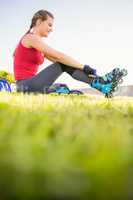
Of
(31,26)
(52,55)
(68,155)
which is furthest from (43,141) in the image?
(31,26)

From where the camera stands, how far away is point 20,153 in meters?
0.42

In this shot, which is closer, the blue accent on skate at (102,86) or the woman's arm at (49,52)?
the woman's arm at (49,52)

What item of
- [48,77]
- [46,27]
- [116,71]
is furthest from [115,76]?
[46,27]

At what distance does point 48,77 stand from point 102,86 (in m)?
0.82

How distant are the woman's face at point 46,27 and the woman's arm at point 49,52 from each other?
1.52 ft

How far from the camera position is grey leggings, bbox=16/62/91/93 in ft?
18.4

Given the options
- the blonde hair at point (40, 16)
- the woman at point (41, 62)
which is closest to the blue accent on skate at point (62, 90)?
the woman at point (41, 62)

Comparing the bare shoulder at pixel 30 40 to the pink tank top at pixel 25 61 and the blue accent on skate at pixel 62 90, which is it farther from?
the blue accent on skate at pixel 62 90

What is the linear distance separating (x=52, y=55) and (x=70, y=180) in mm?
5362

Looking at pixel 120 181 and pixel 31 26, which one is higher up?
pixel 31 26

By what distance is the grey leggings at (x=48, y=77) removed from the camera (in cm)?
560

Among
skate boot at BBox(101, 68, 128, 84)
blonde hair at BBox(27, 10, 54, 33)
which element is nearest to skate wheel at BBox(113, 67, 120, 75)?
skate boot at BBox(101, 68, 128, 84)

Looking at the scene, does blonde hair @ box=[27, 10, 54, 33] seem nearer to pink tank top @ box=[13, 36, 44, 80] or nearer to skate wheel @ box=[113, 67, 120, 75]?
pink tank top @ box=[13, 36, 44, 80]

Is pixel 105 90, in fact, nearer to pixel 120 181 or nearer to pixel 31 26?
pixel 31 26
